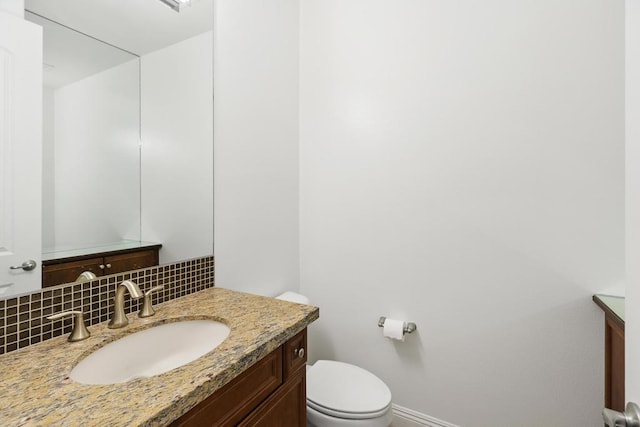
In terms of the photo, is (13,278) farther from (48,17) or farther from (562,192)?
(562,192)

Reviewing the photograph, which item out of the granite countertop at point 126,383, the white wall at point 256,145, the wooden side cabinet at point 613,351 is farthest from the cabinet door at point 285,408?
the wooden side cabinet at point 613,351

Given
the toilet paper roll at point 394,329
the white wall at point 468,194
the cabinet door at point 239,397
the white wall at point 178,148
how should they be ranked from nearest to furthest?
the cabinet door at point 239,397, the white wall at point 178,148, the white wall at point 468,194, the toilet paper roll at point 394,329

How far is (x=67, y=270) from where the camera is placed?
3.04 ft

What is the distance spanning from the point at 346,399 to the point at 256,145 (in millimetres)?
1296

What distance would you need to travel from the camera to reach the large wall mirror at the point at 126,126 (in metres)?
0.89

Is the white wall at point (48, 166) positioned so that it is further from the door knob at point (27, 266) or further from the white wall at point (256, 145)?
the white wall at point (256, 145)

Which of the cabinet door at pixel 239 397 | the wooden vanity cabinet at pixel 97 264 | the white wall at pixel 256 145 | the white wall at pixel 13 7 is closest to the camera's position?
the cabinet door at pixel 239 397

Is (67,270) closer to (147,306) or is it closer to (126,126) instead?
(147,306)

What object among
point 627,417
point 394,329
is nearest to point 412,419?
point 394,329

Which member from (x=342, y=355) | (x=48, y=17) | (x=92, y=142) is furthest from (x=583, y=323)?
(x=48, y=17)

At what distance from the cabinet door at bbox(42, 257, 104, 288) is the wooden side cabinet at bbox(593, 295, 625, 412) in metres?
1.79

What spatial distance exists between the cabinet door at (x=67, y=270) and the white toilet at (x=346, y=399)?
1001 millimetres

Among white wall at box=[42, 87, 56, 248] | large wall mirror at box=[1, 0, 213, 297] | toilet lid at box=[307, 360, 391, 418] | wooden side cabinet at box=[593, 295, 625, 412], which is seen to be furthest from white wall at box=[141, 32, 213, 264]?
wooden side cabinet at box=[593, 295, 625, 412]

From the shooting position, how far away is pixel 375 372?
68.6 inches
